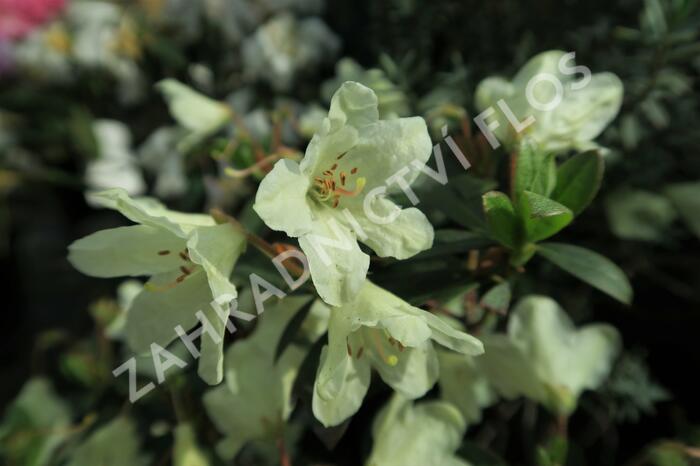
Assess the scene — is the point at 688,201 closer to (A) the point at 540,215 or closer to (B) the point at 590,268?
(B) the point at 590,268

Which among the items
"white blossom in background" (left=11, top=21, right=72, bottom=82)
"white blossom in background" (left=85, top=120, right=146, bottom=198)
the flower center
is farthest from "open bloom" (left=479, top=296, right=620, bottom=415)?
"white blossom in background" (left=11, top=21, right=72, bottom=82)

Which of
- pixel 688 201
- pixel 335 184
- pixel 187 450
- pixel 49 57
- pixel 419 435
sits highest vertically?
pixel 49 57

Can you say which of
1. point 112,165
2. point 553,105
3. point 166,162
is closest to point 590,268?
point 553,105

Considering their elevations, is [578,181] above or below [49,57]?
below

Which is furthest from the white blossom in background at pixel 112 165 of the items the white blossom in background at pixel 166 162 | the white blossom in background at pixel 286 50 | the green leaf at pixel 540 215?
the green leaf at pixel 540 215

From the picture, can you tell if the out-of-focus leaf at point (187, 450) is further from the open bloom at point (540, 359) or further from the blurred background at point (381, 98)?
the open bloom at point (540, 359)

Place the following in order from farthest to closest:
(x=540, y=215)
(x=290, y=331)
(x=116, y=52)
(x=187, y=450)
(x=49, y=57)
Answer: (x=49, y=57), (x=116, y=52), (x=187, y=450), (x=290, y=331), (x=540, y=215)

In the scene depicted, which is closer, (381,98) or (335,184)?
(335,184)
